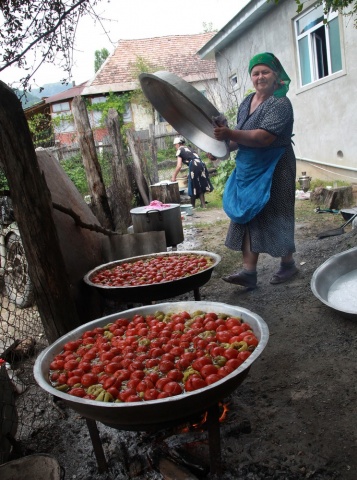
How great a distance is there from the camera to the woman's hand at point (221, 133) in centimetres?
346

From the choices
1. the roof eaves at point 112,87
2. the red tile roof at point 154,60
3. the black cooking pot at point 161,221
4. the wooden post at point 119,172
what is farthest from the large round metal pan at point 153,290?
the roof eaves at point 112,87

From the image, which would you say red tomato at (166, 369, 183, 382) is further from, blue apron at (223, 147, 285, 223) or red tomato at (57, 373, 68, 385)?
blue apron at (223, 147, 285, 223)

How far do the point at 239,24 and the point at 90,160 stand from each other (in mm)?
6798

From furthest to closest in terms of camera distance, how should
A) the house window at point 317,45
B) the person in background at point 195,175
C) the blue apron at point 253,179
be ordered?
the person in background at point 195,175 < the house window at point 317,45 < the blue apron at point 253,179

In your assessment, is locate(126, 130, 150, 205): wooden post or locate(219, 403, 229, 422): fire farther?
locate(126, 130, 150, 205): wooden post

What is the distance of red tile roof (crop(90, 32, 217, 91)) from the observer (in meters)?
21.8

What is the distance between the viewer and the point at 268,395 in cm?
264

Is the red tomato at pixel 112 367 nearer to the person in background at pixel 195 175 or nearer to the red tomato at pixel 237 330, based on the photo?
the red tomato at pixel 237 330

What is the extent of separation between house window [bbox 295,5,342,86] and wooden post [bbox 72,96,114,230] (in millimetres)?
4993

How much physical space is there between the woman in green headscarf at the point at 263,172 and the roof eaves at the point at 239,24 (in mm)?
5575

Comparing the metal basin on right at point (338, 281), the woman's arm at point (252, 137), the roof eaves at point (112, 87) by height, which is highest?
the roof eaves at point (112, 87)

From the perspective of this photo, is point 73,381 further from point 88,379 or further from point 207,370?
point 207,370

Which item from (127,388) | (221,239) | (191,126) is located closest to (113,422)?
(127,388)

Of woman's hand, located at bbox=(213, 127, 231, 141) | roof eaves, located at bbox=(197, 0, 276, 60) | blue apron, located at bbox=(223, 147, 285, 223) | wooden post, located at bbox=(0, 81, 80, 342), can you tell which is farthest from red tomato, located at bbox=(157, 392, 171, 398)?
roof eaves, located at bbox=(197, 0, 276, 60)
